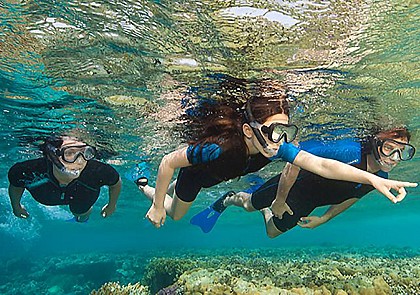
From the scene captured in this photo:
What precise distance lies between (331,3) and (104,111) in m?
8.36

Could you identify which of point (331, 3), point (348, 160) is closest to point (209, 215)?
point (348, 160)

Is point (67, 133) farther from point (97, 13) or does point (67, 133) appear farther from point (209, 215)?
point (97, 13)

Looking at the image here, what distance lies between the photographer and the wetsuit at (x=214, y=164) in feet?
23.2

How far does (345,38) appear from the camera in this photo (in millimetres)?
7125

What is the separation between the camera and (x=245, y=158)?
24.8 feet

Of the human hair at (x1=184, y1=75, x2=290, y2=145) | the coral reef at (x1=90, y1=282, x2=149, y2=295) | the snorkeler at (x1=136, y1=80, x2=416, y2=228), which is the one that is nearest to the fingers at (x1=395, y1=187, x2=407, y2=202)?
the snorkeler at (x1=136, y1=80, x2=416, y2=228)

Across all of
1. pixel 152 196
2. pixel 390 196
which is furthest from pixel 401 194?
pixel 152 196

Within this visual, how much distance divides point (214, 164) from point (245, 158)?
0.76 m

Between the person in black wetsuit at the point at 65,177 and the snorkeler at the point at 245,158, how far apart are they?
241cm

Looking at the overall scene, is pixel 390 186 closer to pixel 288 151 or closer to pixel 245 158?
pixel 288 151

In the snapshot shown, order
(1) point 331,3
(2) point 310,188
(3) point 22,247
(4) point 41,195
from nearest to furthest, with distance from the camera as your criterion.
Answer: (1) point 331,3, (2) point 310,188, (4) point 41,195, (3) point 22,247

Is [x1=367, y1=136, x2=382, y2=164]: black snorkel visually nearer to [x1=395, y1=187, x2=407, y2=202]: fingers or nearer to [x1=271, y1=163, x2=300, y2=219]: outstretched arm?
[x1=271, y1=163, x2=300, y2=219]: outstretched arm

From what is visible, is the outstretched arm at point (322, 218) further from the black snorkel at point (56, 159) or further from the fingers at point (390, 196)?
the black snorkel at point (56, 159)

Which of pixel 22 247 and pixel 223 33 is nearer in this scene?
pixel 223 33
